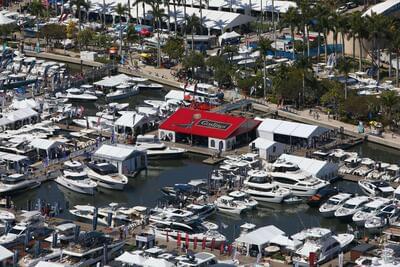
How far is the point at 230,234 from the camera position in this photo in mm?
53594

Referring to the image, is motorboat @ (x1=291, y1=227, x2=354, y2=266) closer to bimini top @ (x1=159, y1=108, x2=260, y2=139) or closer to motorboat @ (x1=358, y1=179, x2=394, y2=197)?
motorboat @ (x1=358, y1=179, x2=394, y2=197)

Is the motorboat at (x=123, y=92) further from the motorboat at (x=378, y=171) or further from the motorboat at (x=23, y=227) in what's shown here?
the motorboat at (x=23, y=227)

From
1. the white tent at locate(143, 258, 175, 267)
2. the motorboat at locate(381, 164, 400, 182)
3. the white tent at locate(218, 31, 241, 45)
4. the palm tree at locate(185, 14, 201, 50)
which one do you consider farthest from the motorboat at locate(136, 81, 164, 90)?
the white tent at locate(143, 258, 175, 267)

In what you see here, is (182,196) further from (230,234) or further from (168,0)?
(168,0)

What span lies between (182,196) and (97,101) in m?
21.0

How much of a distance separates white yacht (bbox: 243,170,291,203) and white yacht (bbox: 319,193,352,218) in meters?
2.36

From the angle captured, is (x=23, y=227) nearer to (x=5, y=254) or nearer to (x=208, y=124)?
(x=5, y=254)

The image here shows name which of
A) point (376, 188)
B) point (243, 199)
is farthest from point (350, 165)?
point (243, 199)

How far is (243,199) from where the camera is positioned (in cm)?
5709

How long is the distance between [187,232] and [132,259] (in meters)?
5.27

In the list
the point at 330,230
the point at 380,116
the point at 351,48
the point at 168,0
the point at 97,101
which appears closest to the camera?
the point at 330,230

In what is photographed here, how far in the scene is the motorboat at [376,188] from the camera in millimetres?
57562

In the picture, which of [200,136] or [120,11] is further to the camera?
[120,11]

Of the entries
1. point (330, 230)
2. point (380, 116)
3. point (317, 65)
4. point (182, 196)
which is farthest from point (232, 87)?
point (330, 230)
